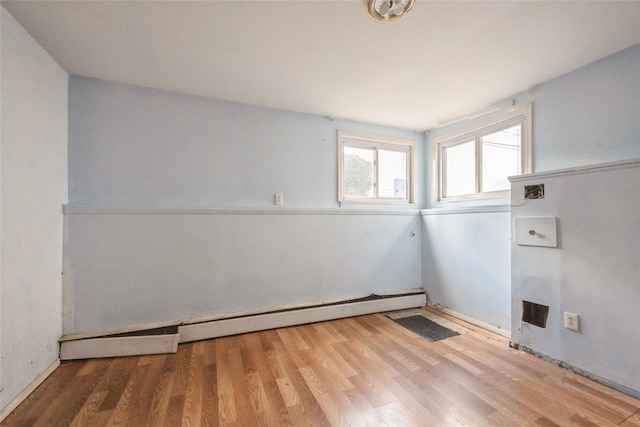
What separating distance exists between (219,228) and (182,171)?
61 centimetres

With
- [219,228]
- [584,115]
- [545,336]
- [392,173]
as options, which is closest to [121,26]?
[219,228]

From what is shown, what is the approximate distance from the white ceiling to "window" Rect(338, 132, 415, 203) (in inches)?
29.8

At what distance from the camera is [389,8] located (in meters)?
1.41

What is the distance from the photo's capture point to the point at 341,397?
1.52 m

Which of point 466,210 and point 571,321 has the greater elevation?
point 466,210

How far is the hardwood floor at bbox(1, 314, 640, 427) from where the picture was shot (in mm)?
1358

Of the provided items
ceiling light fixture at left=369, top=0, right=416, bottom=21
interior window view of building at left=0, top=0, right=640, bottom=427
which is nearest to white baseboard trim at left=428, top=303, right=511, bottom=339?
interior window view of building at left=0, top=0, right=640, bottom=427

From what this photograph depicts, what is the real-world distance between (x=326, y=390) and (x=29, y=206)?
215 centimetres

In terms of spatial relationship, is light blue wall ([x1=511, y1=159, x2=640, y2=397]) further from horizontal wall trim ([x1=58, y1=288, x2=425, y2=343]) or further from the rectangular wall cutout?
horizontal wall trim ([x1=58, y1=288, x2=425, y2=343])

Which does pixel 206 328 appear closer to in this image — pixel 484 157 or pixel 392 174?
pixel 392 174

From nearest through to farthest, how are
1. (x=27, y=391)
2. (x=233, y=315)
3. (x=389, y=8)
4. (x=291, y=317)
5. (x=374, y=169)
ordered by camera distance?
(x=389, y=8), (x=27, y=391), (x=233, y=315), (x=291, y=317), (x=374, y=169)

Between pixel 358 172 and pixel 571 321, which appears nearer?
pixel 571 321

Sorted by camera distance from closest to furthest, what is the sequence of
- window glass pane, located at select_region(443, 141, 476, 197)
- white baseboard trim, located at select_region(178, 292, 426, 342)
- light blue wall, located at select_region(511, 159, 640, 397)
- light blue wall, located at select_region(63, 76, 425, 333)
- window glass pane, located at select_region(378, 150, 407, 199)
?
light blue wall, located at select_region(511, 159, 640, 397)
light blue wall, located at select_region(63, 76, 425, 333)
white baseboard trim, located at select_region(178, 292, 426, 342)
window glass pane, located at select_region(443, 141, 476, 197)
window glass pane, located at select_region(378, 150, 407, 199)

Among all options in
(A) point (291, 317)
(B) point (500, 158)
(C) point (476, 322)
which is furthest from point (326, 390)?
(B) point (500, 158)
